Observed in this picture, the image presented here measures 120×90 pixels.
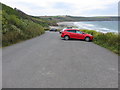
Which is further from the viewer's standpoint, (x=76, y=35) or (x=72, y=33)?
(x=72, y=33)

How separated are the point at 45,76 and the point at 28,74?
755mm

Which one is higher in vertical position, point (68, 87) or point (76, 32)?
point (76, 32)

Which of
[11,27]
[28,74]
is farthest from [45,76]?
[11,27]

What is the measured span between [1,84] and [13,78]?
1.63 feet

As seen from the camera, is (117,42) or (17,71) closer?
(17,71)

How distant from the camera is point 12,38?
12898 mm

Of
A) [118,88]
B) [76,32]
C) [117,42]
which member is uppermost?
[76,32]

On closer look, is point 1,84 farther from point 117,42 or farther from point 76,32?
point 76,32

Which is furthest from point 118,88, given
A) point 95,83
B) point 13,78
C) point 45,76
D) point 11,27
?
point 11,27

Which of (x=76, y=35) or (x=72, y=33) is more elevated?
(x=72, y=33)

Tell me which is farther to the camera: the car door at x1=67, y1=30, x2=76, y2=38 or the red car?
the car door at x1=67, y1=30, x2=76, y2=38

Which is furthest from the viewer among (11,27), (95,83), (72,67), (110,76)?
(11,27)

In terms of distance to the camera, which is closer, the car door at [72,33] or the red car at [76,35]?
the red car at [76,35]

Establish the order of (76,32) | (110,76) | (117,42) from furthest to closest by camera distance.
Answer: (76,32)
(117,42)
(110,76)
